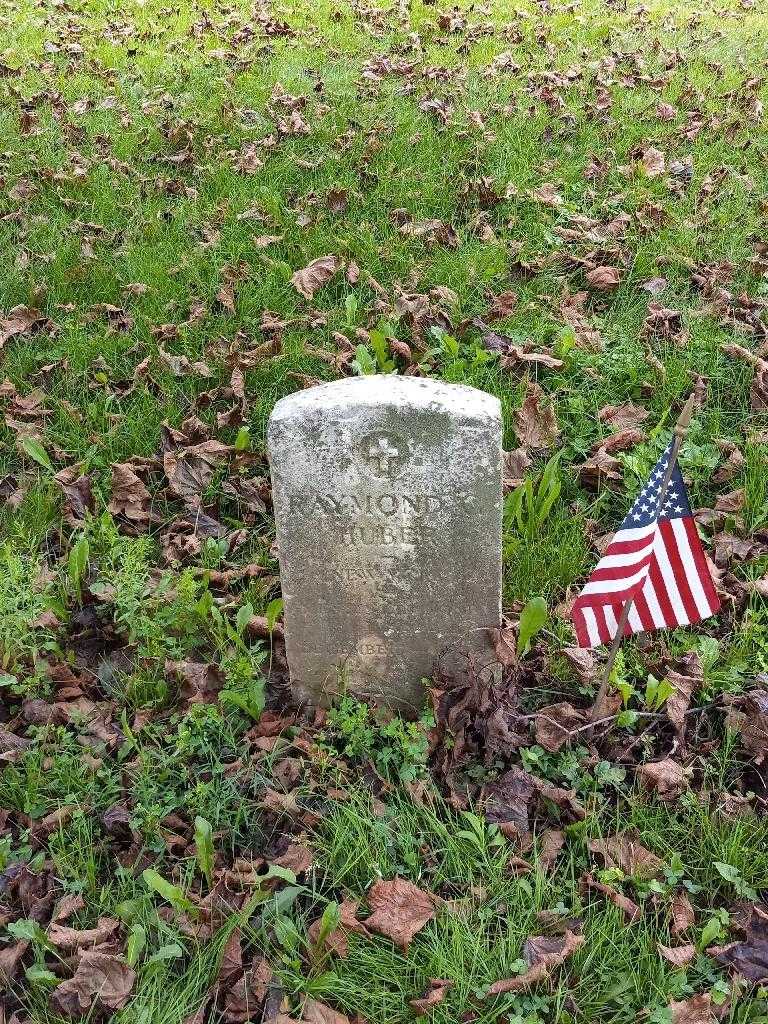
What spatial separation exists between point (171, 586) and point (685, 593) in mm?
1909

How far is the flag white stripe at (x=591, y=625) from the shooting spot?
258cm

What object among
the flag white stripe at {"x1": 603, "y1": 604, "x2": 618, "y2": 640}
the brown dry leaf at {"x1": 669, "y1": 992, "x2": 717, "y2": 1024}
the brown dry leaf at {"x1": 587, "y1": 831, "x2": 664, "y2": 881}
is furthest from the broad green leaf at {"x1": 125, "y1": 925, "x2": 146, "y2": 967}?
the flag white stripe at {"x1": 603, "y1": 604, "x2": 618, "y2": 640}

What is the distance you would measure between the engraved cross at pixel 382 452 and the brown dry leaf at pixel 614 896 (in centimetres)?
131

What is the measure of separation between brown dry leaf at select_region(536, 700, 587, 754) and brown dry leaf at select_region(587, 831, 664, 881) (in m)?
0.33

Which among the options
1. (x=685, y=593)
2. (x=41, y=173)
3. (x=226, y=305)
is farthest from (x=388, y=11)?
(x=685, y=593)

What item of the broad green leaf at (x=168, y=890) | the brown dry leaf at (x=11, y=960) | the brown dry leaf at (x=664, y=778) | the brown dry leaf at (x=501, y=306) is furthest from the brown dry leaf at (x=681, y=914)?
the brown dry leaf at (x=501, y=306)

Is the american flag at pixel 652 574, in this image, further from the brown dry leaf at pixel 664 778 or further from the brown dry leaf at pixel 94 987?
the brown dry leaf at pixel 94 987

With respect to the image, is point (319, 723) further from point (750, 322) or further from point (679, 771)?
point (750, 322)

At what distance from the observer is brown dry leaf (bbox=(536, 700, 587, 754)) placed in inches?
108

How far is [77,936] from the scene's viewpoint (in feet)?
7.56

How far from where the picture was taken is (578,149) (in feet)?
18.6

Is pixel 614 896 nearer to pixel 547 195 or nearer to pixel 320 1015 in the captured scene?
pixel 320 1015

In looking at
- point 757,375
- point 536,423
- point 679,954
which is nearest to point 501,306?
point 536,423

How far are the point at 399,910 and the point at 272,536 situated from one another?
5.55ft
